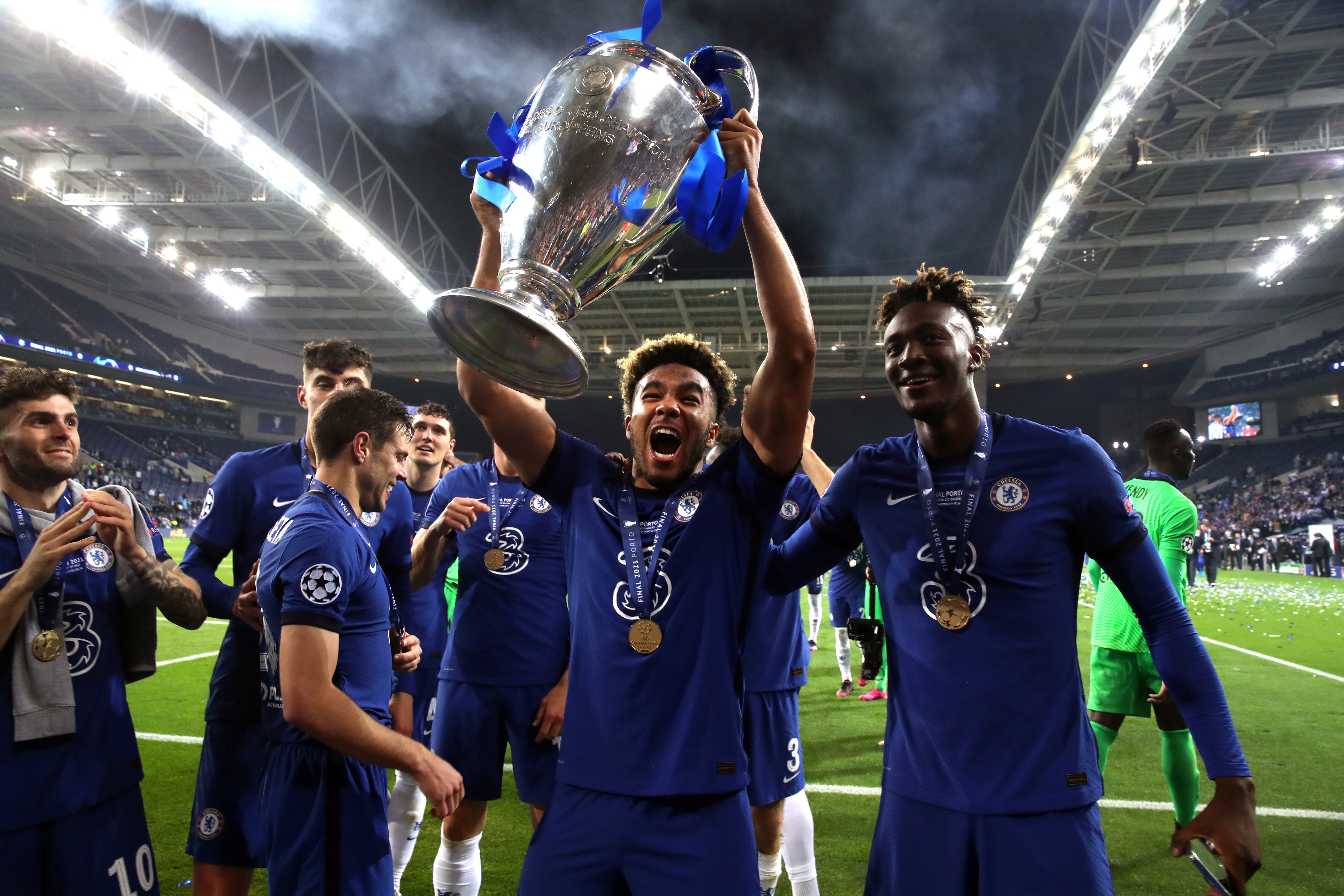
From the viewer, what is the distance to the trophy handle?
166 centimetres

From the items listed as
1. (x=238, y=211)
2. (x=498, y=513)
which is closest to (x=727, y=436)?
→ (x=498, y=513)

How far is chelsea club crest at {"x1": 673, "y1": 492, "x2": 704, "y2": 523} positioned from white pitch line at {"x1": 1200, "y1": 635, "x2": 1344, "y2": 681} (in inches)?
328

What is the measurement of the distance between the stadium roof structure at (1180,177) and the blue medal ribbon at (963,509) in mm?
15499

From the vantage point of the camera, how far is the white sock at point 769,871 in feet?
10.7

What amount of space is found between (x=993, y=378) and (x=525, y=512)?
121 ft

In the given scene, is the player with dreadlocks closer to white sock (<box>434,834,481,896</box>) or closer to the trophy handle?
the trophy handle

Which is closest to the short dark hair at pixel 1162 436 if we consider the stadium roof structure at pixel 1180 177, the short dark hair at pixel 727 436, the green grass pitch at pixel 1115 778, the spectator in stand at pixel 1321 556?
the green grass pitch at pixel 1115 778

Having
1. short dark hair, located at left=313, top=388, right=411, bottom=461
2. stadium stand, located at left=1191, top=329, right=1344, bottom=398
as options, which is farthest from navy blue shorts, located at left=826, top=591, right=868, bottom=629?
stadium stand, located at left=1191, top=329, right=1344, bottom=398

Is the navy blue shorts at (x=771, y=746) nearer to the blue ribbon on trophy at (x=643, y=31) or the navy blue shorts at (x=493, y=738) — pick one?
the navy blue shorts at (x=493, y=738)

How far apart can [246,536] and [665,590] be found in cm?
198

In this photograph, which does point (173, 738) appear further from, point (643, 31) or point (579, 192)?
point (643, 31)

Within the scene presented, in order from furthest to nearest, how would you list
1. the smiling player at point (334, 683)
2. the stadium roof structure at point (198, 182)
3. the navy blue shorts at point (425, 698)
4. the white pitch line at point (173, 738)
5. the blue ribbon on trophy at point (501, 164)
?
the stadium roof structure at point (198, 182)
the white pitch line at point (173, 738)
the navy blue shorts at point (425, 698)
the smiling player at point (334, 683)
the blue ribbon on trophy at point (501, 164)

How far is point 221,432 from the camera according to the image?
4178 cm

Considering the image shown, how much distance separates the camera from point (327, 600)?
78.6 inches
